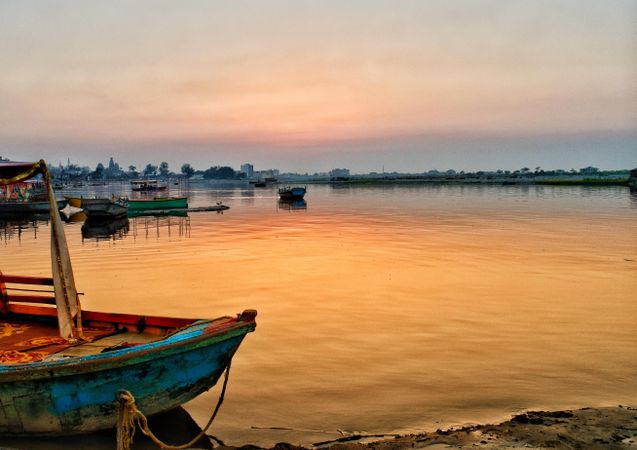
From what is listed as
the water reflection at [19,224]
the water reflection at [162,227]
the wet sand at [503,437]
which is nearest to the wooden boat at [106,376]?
the wet sand at [503,437]

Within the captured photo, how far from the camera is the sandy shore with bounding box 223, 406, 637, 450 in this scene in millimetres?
6496

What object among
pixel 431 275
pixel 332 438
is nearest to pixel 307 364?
pixel 332 438

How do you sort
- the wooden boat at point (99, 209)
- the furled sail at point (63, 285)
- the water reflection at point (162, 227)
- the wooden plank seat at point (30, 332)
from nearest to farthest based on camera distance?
1. the wooden plank seat at point (30, 332)
2. the furled sail at point (63, 285)
3. the water reflection at point (162, 227)
4. the wooden boat at point (99, 209)

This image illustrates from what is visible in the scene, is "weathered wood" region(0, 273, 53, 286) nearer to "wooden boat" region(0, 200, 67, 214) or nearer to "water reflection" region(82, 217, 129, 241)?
"water reflection" region(82, 217, 129, 241)

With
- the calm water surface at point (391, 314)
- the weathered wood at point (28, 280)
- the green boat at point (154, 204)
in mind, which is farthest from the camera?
the green boat at point (154, 204)

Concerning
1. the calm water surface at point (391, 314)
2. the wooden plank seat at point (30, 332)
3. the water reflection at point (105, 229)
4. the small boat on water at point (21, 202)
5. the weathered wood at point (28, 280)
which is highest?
the small boat on water at point (21, 202)

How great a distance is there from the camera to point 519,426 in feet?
23.6

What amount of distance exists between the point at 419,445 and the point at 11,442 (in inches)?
215

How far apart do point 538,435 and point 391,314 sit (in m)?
7.24

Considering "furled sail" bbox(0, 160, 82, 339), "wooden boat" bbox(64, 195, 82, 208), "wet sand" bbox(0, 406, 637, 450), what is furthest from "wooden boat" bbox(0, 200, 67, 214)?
"wet sand" bbox(0, 406, 637, 450)

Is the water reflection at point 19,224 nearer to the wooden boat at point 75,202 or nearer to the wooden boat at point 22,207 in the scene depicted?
the wooden boat at point 22,207

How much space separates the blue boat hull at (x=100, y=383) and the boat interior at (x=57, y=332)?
1.04 metres

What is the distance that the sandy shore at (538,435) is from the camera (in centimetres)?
650

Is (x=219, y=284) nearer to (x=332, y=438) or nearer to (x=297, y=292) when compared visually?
(x=297, y=292)
